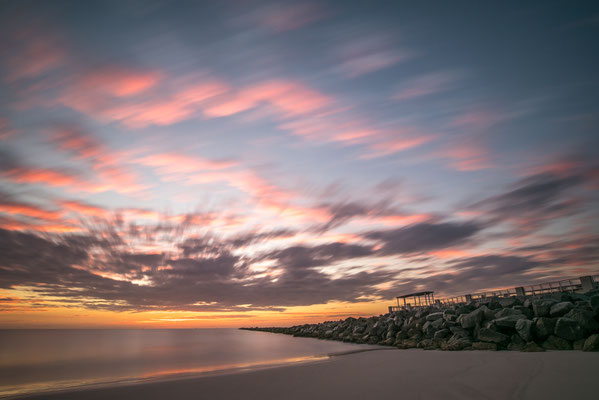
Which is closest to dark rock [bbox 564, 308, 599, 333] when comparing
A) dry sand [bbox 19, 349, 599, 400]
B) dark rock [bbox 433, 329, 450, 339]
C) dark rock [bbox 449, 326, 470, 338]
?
dry sand [bbox 19, 349, 599, 400]

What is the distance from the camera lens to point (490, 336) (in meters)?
13.7

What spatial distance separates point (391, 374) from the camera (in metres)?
8.44

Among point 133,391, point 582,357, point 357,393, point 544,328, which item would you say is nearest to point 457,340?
point 544,328

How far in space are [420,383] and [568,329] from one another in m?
8.93

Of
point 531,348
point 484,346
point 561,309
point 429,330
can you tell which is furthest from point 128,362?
point 561,309

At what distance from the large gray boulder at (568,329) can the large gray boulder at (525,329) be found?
980mm

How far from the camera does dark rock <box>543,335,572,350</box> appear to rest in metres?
11.1

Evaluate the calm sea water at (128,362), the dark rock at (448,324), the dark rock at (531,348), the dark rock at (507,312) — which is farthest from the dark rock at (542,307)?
the calm sea water at (128,362)

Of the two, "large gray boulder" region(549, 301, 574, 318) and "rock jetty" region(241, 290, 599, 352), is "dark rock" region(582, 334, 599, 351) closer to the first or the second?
"rock jetty" region(241, 290, 599, 352)

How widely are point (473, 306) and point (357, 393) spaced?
59.3ft

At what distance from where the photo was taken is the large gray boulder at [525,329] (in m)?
12.4

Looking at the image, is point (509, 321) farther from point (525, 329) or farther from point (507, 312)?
point (507, 312)

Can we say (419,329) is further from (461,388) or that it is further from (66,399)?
(66,399)

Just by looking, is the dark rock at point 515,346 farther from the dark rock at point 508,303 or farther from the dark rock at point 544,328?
the dark rock at point 508,303
